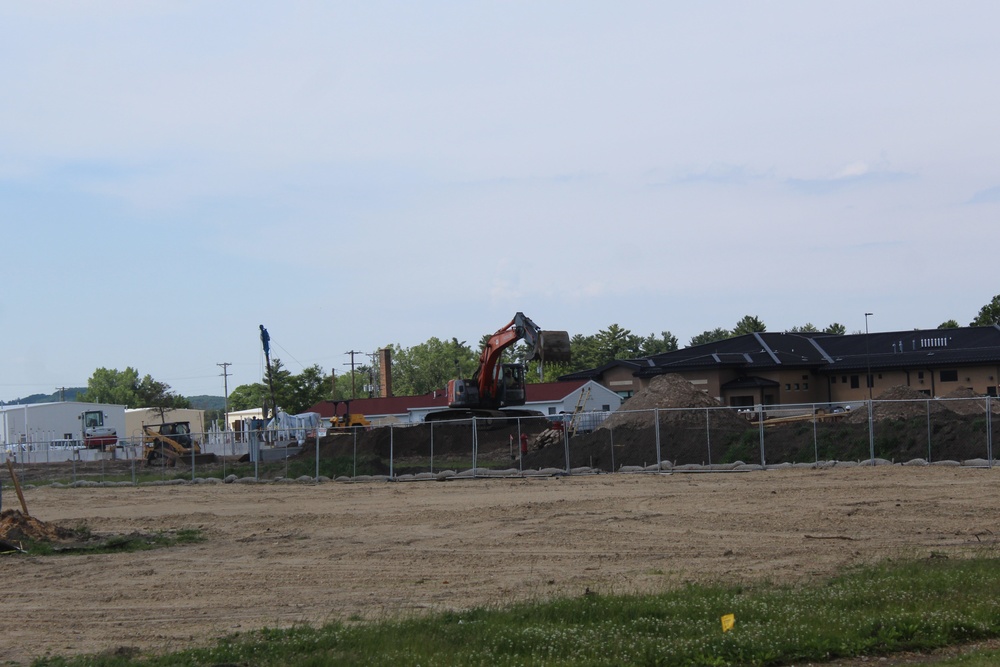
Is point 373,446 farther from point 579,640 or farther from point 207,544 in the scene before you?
point 579,640

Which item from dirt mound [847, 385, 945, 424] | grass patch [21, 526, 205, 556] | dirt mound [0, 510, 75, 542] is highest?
dirt mound [847, 385, 945, 424]

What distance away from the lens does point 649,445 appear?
3441 cm

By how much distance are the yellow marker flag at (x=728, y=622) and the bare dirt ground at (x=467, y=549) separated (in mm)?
2747

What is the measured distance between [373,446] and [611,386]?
35963mm

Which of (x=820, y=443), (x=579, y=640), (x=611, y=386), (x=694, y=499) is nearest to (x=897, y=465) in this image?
(x=820, y=443)

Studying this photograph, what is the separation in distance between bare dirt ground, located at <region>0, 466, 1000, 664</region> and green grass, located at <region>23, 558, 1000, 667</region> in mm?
1256

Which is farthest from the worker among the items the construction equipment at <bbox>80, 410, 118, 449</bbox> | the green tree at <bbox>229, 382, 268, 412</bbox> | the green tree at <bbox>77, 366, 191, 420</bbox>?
the green tree at <bbox>229, 382, 268, 412</bbox>

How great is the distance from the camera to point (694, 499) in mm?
23484

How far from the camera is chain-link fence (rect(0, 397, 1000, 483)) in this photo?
30.2m

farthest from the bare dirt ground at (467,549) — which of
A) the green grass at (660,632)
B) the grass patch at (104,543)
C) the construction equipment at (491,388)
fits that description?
the construction equipment at (491,388)

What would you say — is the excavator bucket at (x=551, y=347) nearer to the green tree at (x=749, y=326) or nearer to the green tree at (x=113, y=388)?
the green tree at (x=749, y=326)

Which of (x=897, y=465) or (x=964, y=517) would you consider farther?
(x=897, y=465)

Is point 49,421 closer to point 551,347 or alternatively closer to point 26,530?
point 551,347

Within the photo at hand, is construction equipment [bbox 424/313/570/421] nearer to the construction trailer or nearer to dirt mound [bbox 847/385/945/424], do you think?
dirt mound [bbox 847/385/945/424]
